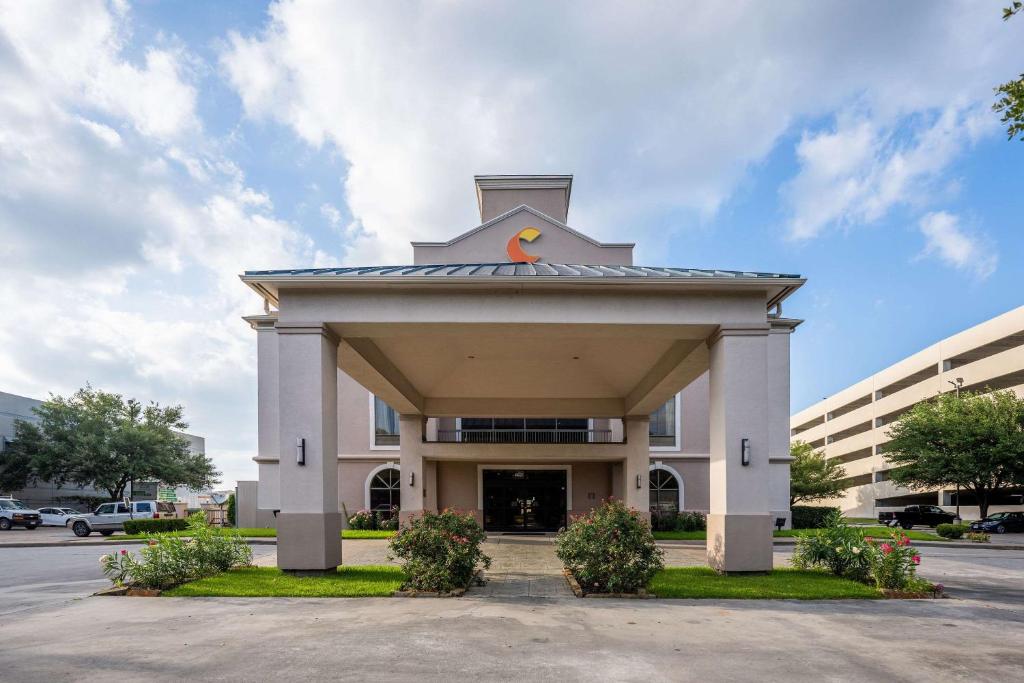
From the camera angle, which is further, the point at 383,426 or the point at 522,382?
the point at 383,426

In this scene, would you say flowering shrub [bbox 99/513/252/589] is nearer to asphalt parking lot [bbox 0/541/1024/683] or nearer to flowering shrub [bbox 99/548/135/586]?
flowering shrub [bbox 99/548/135/586]

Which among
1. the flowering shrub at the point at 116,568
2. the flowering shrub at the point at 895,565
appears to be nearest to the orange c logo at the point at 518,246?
the flowering shrub at the point at 895,565

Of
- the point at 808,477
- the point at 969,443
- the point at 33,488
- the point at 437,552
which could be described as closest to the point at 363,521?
the point at 437,552

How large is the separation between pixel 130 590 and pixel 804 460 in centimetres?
3774

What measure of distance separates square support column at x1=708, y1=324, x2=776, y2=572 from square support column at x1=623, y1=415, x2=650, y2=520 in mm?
11096

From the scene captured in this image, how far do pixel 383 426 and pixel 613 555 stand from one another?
20.5 m

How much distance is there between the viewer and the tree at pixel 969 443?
115ft

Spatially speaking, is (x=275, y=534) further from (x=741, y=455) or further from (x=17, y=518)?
(x=17, y=518)

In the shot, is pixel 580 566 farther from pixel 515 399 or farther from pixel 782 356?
pixel 782 356

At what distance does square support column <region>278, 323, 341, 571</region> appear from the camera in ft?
43.4

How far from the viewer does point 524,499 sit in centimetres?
2995

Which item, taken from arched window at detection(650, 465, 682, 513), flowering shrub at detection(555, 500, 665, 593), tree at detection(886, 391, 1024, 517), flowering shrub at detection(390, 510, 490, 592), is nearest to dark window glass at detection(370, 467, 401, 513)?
arched window at detection(650, 465, 682, 513)

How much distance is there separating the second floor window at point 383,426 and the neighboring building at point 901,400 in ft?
102

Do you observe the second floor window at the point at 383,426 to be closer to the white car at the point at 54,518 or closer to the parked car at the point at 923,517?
the white car at the point at 54,518
